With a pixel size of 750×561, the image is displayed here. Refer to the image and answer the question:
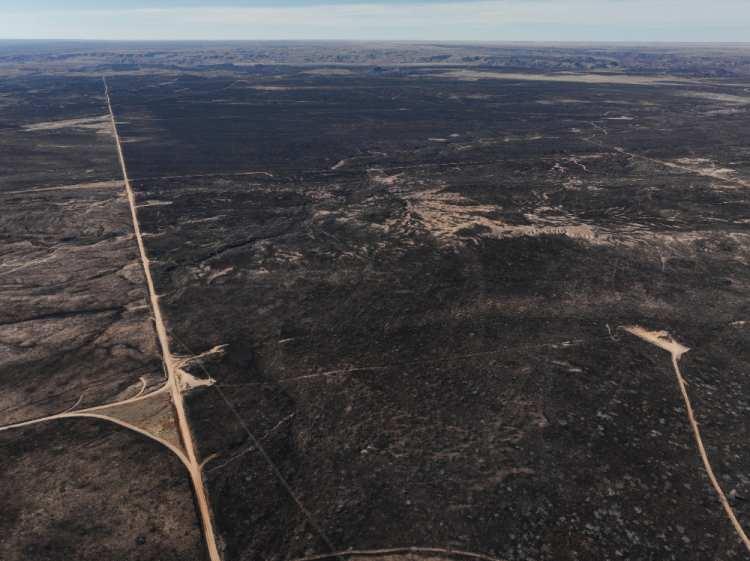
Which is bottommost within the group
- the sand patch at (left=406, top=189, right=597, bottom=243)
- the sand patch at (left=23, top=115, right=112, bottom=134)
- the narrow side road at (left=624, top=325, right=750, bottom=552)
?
the sand patch at (left=23, top=115, right=112, bottom=134)

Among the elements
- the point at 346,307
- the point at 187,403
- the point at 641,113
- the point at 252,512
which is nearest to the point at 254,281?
the point at 346,307

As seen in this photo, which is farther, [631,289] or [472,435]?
[631,289]

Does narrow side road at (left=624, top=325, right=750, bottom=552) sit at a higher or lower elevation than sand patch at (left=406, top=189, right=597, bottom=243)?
higher

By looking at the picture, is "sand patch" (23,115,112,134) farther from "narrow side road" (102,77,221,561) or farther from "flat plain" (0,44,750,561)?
"narrow side road" (102,77,221,561)

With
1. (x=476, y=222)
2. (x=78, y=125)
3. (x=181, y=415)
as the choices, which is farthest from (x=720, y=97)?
(x=181, y=415)

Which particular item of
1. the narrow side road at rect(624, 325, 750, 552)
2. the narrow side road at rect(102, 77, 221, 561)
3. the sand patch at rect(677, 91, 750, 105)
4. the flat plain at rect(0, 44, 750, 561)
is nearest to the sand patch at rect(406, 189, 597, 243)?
the flat plain at rect(0, 44, 750, 561)

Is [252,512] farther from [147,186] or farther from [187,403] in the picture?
[147,186]

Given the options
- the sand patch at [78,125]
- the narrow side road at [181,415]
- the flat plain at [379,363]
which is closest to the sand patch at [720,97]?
the flat plain at [379,363]

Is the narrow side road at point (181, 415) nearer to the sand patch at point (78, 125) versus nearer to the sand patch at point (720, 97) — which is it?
the sand patch at point (78, 125)
